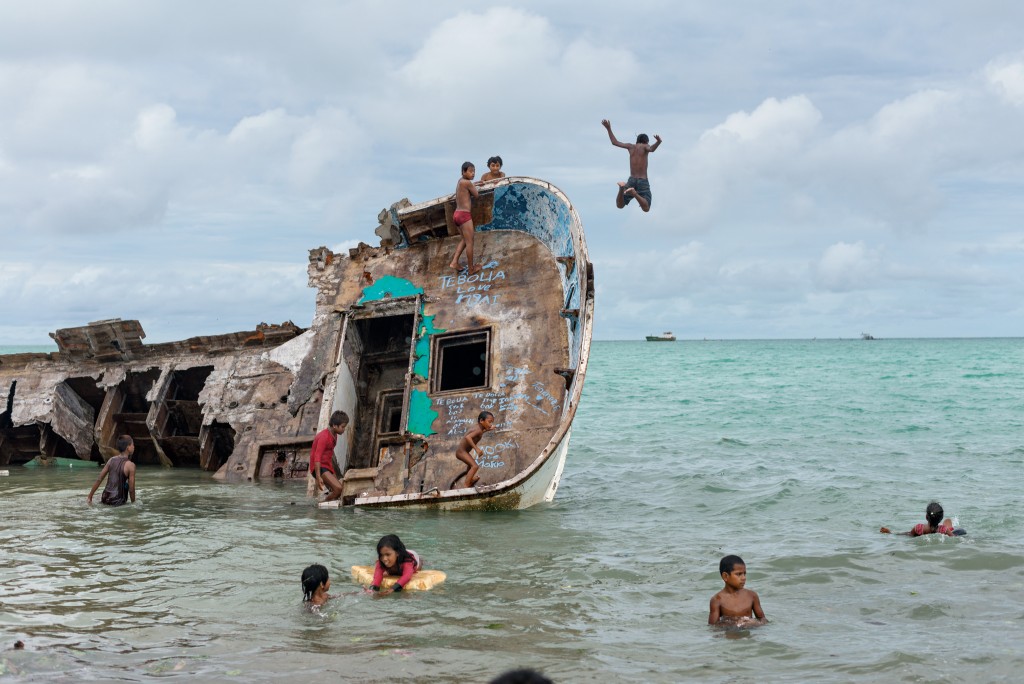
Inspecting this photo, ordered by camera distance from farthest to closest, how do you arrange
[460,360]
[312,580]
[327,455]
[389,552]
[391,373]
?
[460,360] < [391,373] < [327,455] < [389,552] < [312,580]

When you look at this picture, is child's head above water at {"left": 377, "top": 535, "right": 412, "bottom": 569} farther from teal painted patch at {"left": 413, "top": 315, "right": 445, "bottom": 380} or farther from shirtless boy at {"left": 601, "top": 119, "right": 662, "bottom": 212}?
shirtless boy at {"left": 601, "top": 119, "right": 662, "bottom": 212}

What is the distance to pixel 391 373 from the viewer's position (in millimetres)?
14086

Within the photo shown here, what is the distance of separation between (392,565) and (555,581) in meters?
1.49

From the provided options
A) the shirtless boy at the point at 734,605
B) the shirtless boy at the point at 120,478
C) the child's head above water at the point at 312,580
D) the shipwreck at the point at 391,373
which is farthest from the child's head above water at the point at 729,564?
the shirtless boy at the point at 120,478

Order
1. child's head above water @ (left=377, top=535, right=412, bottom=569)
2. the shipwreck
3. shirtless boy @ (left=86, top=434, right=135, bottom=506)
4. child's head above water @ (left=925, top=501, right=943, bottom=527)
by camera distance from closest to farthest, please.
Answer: child's head above water @ (left=377, top=535, right=412, bottom=569), child's head above water @ (left=925, top=501, right=943, bottom=527), the shipwreck, shirtless boy @ (left=86, top=434, right=135, bottom=506)

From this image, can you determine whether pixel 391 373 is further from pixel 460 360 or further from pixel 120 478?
pixel 120 478

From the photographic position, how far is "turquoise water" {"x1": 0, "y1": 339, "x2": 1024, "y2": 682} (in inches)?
234

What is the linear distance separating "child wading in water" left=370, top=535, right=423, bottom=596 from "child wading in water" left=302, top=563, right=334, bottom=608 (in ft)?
1.47

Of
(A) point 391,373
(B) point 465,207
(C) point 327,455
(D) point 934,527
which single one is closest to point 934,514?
(D) point 934,527

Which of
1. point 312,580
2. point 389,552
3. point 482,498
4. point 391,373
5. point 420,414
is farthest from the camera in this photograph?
point 391,373

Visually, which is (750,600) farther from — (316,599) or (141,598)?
(141,598)

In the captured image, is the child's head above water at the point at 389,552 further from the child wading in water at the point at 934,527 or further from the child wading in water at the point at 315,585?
the child wading in water at the point at 934,527

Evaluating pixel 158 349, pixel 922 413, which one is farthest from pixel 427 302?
pixel 922 413

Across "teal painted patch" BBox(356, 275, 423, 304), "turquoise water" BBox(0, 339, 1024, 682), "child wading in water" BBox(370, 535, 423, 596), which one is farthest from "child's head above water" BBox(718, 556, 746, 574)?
"teal painted patch" BBox(356, 275, 423, 304)
